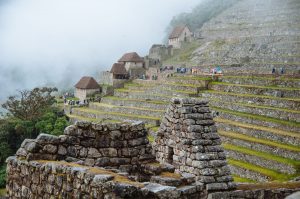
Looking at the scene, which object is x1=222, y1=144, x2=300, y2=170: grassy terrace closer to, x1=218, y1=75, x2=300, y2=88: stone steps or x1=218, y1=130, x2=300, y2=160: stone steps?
x1=218, y1=130, x2=300, y2=160: stone steps

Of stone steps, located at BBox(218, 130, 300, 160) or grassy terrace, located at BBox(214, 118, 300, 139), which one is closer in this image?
stone steps, located at BBox(218, 130, 300, 160)

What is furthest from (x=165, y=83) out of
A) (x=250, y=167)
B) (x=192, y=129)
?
(x=192, y=129)

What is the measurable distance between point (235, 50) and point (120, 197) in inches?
1848

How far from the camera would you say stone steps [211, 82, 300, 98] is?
92.1 ft

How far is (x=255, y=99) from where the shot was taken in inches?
1139

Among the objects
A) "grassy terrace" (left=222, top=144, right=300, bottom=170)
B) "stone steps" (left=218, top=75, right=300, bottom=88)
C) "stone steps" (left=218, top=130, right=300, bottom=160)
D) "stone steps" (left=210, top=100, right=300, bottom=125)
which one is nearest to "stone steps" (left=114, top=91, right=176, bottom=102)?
"stone steps" (left=218, top=75, right=300, bottom=88)

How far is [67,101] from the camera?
51.0 meters

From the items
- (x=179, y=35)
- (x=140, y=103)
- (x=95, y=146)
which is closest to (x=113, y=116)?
(x=140, y=103)

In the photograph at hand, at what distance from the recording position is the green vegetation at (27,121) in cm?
3494

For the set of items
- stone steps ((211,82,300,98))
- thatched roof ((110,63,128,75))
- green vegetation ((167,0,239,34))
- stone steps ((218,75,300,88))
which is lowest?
stone steps ((211,82,300,98))

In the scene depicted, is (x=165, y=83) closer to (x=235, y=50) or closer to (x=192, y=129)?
(x=235, y=50)

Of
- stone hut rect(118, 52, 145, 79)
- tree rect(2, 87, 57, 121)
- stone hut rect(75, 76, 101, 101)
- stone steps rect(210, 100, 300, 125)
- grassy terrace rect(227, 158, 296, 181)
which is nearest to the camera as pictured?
grassy terrace rect(227, 158, 296, 181)

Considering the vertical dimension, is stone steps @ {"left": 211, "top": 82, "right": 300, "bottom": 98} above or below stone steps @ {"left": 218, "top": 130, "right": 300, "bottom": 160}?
above

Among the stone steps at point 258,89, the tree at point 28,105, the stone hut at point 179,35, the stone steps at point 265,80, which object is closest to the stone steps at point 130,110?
the stone steps at point 258,89
